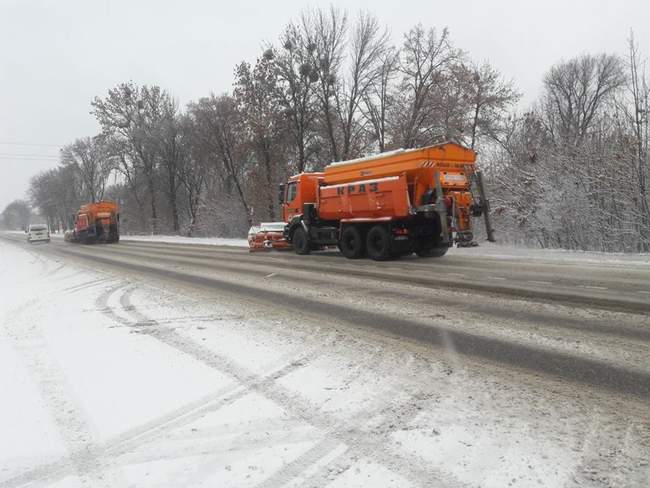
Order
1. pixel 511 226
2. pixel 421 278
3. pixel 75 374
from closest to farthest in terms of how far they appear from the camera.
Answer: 1. pixel 75 374
2. pixel 421 278
3. pixel 511 226

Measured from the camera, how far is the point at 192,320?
6840mm

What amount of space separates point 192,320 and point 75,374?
91.0 inches

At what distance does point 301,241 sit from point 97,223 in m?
23.9

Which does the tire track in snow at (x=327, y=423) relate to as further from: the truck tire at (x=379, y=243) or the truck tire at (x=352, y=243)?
the truck tire at (x=352, y=243)

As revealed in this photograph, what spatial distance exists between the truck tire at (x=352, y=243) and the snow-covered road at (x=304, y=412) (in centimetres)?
856

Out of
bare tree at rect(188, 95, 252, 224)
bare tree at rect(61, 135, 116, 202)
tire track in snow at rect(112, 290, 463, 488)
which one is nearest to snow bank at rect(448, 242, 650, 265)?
tire track in snow at rect(112, 290, 463, 488)

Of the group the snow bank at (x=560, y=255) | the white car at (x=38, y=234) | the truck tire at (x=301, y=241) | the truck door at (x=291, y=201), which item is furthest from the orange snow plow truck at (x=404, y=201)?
the white car at (x=38, y=234)

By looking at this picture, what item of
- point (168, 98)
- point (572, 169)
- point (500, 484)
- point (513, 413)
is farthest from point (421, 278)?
point (168, 98)

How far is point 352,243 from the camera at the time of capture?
15.1 meters

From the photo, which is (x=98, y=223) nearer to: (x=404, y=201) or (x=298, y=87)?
(x=298, y=87)

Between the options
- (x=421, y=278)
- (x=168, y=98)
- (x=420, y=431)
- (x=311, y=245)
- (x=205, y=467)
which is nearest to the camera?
(x=205, y=467)

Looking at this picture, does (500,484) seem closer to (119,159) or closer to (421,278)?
(421,278)

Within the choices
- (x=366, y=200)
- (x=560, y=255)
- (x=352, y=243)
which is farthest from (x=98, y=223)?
(x=560, y=255)

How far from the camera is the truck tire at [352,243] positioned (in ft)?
48.4
